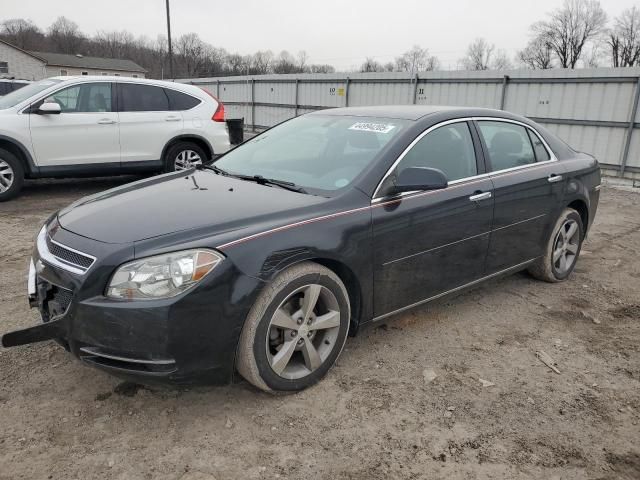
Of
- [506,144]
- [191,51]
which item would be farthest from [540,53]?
[506,144]

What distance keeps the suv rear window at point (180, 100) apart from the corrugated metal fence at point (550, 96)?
7917 millimetres

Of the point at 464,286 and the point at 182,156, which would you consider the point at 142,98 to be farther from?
the point at 464,286

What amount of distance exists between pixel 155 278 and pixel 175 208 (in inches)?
23.9

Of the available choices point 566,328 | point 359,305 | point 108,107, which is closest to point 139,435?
point 359,305

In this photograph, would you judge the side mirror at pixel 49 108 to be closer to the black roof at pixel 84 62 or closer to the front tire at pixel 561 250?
the front tire at pixel 561 250

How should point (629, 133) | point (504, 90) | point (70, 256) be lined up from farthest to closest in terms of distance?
point (504, 90)
point (629, 133)
point (70, 256)

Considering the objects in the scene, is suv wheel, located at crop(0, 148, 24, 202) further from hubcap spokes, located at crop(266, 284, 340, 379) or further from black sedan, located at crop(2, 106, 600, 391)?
hubcap spokes, located at crop(266, 284, 340, 379)

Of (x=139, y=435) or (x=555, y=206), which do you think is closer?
(x=139, y=435)

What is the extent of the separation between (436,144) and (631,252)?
3.73 meters

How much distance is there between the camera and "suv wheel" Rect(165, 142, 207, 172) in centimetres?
867

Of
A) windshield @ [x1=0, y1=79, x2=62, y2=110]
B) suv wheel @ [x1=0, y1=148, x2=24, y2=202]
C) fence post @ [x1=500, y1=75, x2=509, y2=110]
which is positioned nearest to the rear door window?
windshield @ [x1=0, y1=79, x2=62, y2=110]

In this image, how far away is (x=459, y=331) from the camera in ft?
12.7

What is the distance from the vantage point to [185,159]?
8.88m

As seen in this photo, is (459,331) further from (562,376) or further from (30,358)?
(30,358)
